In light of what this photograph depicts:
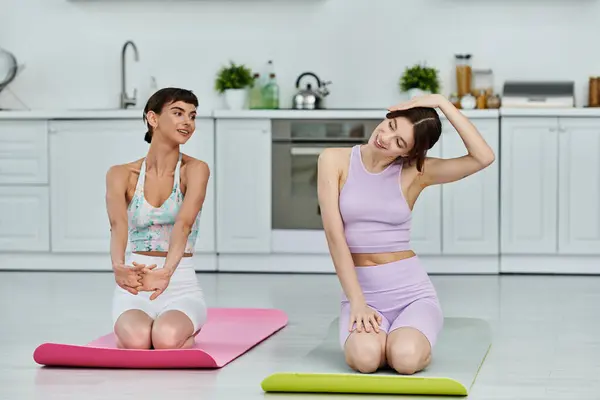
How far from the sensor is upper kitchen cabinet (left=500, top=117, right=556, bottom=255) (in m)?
6.41

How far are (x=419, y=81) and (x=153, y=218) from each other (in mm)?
3193

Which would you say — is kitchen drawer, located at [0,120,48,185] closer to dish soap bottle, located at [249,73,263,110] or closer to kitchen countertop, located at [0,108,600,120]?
kitchen countertop, located at [0,108,600,120]

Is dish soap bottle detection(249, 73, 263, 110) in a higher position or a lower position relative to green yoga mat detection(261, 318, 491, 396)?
higher

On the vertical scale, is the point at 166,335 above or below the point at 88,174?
below

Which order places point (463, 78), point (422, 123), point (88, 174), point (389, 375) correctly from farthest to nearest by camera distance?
point (463, 78) → point (88, 174) → point (422, 123) → point (389, 375)

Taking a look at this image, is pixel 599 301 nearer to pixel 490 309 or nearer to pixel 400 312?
pixel 490 309

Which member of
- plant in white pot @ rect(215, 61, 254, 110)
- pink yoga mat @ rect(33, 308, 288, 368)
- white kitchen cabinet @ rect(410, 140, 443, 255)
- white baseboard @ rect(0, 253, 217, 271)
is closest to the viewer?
pink yoga mat @ rect(33, 308, 288, 368)

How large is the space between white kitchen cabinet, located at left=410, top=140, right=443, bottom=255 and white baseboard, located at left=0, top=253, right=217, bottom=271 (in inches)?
50.8

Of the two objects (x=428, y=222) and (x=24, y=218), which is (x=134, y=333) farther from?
(x=24, y=218)

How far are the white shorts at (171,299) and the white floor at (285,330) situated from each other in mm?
250

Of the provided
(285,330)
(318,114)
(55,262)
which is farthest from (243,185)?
(285,330)

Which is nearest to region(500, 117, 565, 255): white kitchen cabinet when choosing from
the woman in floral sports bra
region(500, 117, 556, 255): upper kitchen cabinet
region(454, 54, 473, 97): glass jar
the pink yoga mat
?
region(500, 117, 556, 255): upper kitchen cabinet

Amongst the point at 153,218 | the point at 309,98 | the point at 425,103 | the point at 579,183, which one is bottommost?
the point at 153,218

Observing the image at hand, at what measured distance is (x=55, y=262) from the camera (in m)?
6.75
